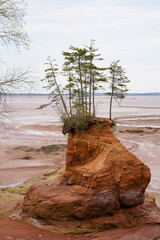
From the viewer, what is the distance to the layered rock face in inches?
526

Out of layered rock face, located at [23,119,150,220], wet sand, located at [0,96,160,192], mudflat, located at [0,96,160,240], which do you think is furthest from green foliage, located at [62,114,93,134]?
wet sand, located at [0,96,160,192]

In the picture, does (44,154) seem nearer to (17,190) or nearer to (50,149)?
(50,149)

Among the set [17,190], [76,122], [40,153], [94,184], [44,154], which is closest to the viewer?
[94,184]

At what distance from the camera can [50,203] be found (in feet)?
45.3

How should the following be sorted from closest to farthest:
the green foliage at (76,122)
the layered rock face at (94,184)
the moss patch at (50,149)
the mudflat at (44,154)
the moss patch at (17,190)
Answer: the mudflat at (44,154) < the layered rock face at (94,184) < the green foliage at (76,122) < the moss patch at (17,190) < the moss patch at (50,149)

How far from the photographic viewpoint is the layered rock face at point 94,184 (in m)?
13.4

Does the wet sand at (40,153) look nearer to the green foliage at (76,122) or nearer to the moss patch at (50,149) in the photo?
the moss patch at (50,149)

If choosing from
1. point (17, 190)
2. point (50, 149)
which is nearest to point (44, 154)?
point (50, 149)

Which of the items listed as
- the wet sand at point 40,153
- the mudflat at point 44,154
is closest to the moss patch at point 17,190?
the mudflat at point 44,154

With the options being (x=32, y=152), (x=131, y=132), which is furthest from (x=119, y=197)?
(x=131, y=132)

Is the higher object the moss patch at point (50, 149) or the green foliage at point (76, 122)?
the green foliage at point (76, 122)

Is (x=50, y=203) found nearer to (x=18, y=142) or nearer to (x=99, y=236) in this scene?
(x=99, y=236)

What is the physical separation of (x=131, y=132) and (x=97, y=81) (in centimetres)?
2746

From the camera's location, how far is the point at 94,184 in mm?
13297
